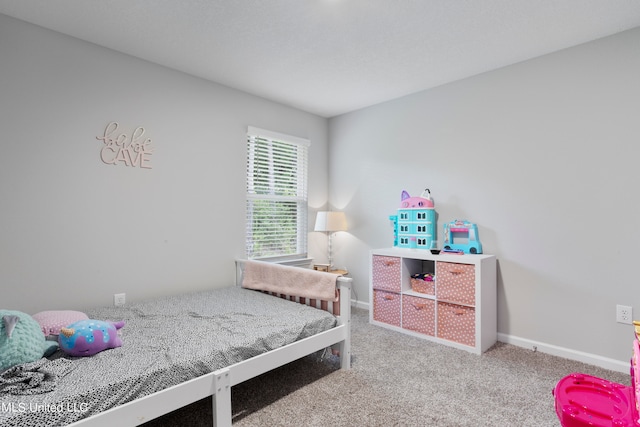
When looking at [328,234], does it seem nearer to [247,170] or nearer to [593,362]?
[247,170]

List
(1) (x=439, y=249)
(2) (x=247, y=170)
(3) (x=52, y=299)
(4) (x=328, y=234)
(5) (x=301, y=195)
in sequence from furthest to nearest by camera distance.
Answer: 1. (4) (x=328, y=234)
2. (5) (x=301, y=195)
3. (2) (x=247, y=170)
4. (1) (x=439, y=249)
5. (3) (x=52, y=299)

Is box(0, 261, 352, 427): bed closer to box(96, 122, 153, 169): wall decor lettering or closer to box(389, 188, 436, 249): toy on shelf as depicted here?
box(96, 122, 153, 169): wall decor lettering

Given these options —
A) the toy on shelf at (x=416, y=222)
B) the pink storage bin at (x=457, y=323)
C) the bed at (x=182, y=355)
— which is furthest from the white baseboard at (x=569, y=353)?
the bed at (x=182, y=355)

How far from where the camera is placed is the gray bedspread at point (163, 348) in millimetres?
1213

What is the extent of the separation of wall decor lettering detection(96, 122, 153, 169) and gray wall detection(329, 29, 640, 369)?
240 cm

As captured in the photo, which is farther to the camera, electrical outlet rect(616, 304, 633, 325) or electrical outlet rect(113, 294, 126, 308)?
electrical outlet rect(113, 294, 126, 308)

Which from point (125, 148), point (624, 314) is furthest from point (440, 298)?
point (125, 148)

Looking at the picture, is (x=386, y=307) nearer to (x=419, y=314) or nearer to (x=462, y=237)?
(x=419, y=314)

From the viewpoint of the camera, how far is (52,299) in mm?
2266

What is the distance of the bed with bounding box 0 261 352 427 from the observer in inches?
49.1

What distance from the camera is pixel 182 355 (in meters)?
1.58

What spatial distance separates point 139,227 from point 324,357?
175 centimetres

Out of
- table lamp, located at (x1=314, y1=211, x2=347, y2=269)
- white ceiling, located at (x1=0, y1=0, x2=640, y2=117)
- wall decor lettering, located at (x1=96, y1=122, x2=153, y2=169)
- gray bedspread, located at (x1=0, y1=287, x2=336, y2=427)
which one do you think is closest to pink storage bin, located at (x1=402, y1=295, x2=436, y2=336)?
gray bedspread, located at (x1=0, y1=287, x2=336, y2=427)

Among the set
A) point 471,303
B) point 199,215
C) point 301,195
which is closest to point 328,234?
point 301,195
